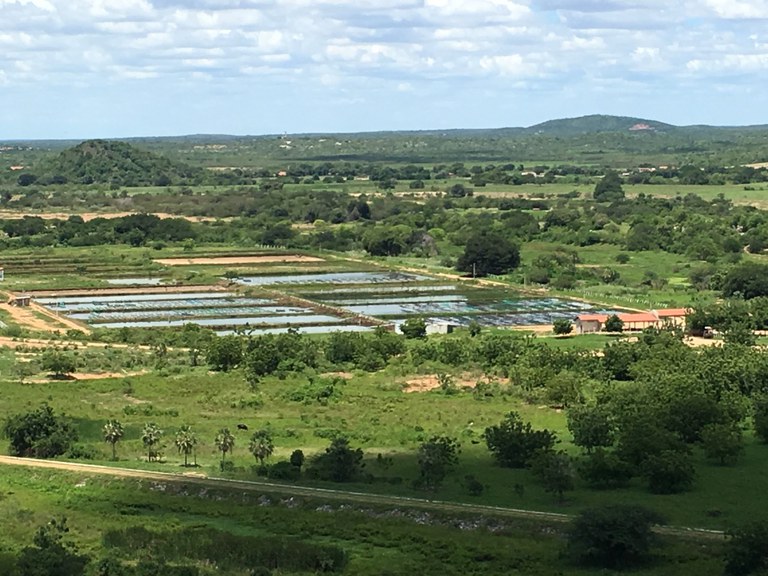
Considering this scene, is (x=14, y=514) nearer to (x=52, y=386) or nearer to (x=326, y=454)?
(x=326, y=454)

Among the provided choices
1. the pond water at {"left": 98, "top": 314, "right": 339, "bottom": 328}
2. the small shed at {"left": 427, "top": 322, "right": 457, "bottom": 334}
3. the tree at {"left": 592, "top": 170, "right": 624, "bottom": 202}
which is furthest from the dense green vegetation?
the tree at {"left": 592, "top": 170, "right": 624, "bottom": 202}

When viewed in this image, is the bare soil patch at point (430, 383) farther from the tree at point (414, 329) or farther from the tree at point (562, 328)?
the tree at point (562, 328)

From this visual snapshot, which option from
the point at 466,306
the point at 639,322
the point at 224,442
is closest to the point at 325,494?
the point at 224,442

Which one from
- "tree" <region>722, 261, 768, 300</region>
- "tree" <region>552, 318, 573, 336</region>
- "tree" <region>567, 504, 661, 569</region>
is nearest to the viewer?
"tree" <region>567, 504, 661, 569</region>

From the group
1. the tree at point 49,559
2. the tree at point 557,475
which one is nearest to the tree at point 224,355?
the tree at point 557,475

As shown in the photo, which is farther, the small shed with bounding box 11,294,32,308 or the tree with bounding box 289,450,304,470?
the small shed with bounding box 11,294,32,308

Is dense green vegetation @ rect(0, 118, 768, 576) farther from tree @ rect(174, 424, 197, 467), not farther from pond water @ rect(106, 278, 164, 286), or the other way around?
pond water @ rect(106, 278, 164, 286)

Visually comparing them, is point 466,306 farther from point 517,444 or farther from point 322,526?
point 322,526

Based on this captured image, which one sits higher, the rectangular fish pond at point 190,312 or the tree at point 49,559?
the tree at point 49,559
